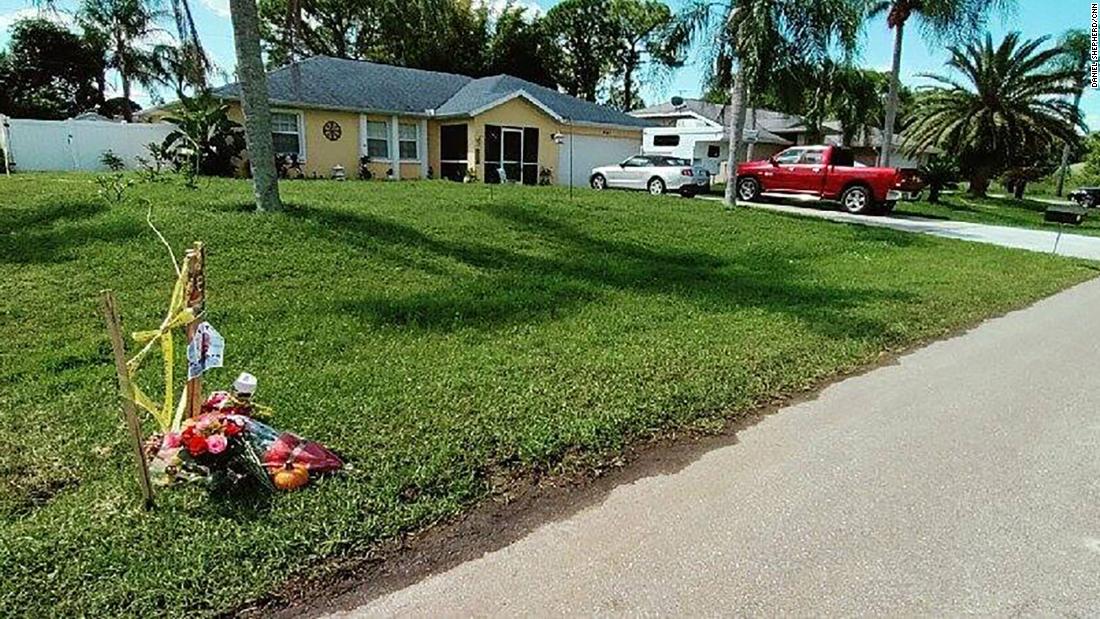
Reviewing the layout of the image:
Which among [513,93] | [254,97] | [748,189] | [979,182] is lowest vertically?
[748,189]

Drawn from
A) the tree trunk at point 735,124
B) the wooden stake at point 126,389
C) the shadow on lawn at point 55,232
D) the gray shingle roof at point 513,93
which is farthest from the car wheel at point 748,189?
the wooden stake at point 126,389

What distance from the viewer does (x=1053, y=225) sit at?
70.6 feet

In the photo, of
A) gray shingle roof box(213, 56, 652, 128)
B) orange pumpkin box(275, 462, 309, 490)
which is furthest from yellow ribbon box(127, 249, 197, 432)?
gray shingle roof box(213, 56, 652, 128)

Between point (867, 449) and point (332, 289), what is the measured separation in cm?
516

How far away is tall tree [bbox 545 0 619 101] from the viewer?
41.8 m

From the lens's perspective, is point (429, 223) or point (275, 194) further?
point (429, 223)

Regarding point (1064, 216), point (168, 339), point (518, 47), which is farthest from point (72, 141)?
point (1064, 216)

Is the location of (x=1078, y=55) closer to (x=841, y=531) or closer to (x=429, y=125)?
(x=429, y=125)

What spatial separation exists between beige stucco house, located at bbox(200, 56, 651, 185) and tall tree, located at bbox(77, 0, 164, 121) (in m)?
10.2

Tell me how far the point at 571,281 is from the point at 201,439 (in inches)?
217

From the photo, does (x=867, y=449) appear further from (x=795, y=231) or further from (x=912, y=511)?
(x=795, y=231)

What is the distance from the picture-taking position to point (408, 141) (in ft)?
69.4

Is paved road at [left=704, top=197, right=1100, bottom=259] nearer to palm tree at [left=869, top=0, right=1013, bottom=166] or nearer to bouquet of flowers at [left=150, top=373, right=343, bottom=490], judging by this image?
palm tree at [left=869, top=0, right=1013, bottom=166]

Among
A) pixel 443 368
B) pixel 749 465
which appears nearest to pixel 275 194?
pixel 443 368
